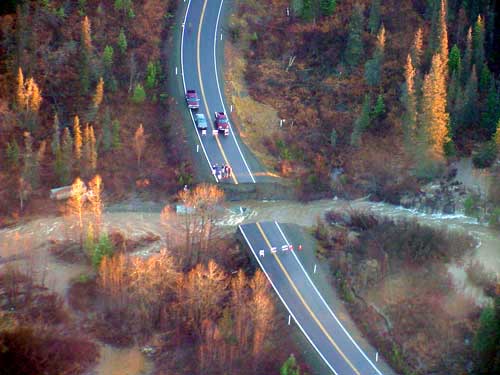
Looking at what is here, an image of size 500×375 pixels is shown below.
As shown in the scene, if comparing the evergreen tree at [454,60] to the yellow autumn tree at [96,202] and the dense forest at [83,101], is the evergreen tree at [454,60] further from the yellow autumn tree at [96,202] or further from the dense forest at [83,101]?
the yellow autumn tree at [96,202]

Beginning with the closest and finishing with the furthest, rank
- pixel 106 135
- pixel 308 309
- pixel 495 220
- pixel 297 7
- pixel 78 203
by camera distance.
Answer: pixel 308 309, pixel 78 203, pixel 495 220, pixel 106 135, pixel 297 7

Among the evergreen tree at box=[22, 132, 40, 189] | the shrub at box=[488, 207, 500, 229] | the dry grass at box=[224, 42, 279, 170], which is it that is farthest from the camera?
the dry grass at box=[224, 42, 279, 170]

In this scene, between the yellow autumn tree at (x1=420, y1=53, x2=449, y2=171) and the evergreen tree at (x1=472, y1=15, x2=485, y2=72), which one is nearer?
the yellow autumn tree at (x1=420, y1=53, x2=449, y2=171)

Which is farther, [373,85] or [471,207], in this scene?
[373,85]

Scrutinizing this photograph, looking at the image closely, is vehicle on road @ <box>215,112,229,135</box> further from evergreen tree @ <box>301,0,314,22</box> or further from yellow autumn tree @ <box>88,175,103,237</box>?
evergreen tree @ <box>301,0,314,22</box>

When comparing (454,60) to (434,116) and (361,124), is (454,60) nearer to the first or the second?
(434,116)

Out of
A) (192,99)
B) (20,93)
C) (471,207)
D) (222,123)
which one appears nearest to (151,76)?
(192,99)

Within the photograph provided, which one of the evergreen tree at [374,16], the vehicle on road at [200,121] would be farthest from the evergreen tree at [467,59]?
the vehicle on road at [200,121]

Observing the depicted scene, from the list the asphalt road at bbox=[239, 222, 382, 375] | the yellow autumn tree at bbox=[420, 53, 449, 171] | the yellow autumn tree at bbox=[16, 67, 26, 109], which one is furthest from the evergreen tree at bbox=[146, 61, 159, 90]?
the yellow autumn tree at bbox=[420, 53, 449, 171]
